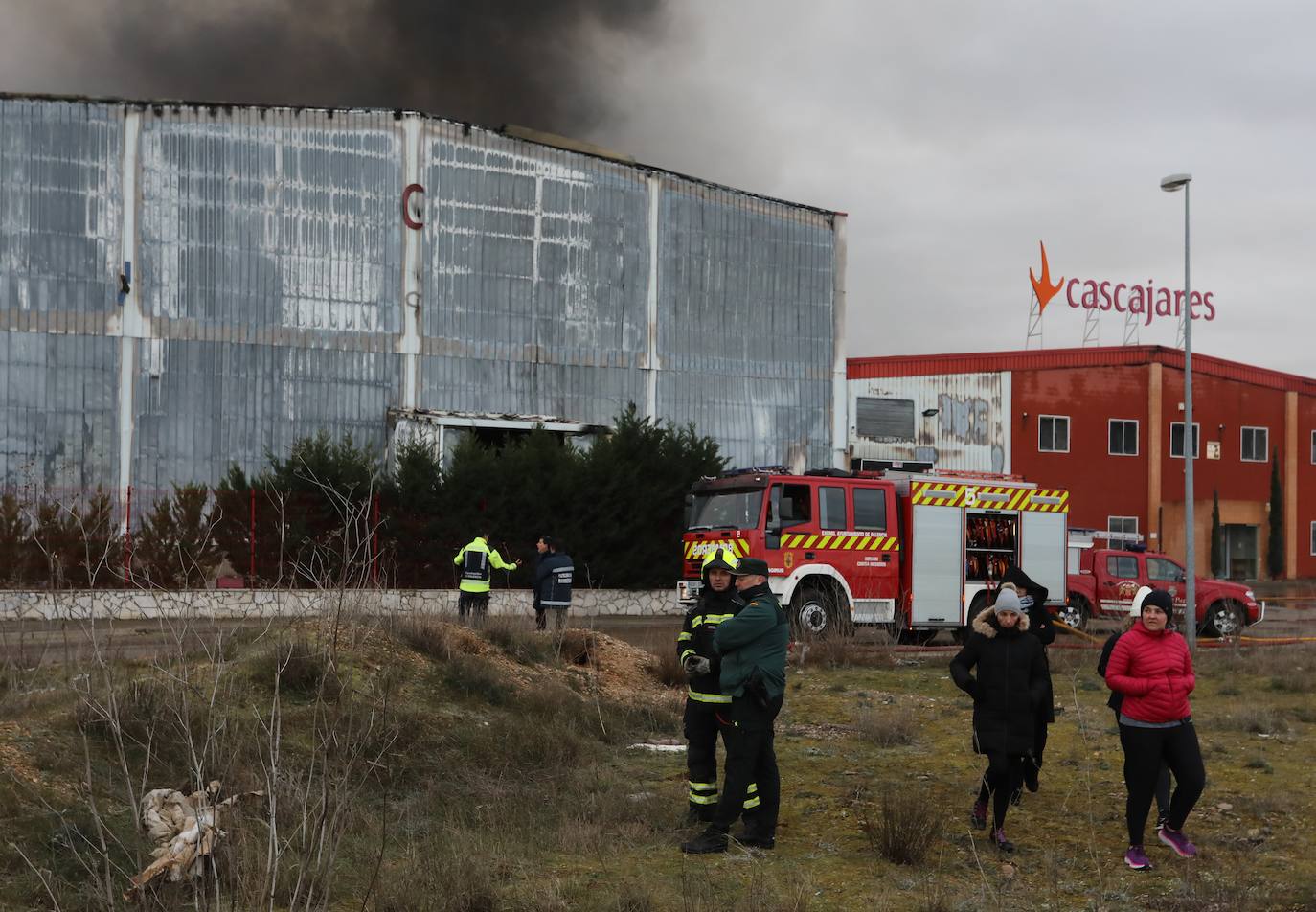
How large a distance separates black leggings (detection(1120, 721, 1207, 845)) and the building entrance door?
41879 mm

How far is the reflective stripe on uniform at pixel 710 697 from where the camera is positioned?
8844 mm

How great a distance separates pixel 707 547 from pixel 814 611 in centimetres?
191

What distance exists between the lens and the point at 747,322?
34.2m

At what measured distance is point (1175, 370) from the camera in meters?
44.9

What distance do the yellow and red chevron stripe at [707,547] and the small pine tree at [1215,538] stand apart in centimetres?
3058

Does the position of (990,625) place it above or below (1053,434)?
below

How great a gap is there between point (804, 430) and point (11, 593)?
63.1 ft

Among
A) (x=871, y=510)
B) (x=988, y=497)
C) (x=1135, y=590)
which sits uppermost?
(x=988, y=497)

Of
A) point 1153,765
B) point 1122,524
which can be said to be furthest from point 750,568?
point 1122,524

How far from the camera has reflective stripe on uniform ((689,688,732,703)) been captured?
884cm

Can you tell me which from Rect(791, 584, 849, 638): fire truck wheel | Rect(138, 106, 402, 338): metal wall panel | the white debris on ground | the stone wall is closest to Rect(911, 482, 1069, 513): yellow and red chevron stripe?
Rect(791, 584, 849, 638): fire truck wheel

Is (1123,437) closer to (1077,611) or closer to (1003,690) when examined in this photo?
(1077,611)

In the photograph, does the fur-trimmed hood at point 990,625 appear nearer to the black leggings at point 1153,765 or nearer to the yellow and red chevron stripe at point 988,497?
the black leggings at point 1153,765

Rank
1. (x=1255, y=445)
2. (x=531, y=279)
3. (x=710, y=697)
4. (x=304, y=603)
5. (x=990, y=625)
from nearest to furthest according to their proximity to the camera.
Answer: (x=710, y=697), (x=990, y=625), (x=304, y=603), (x=531, y=279), (x=1255, y=445)
